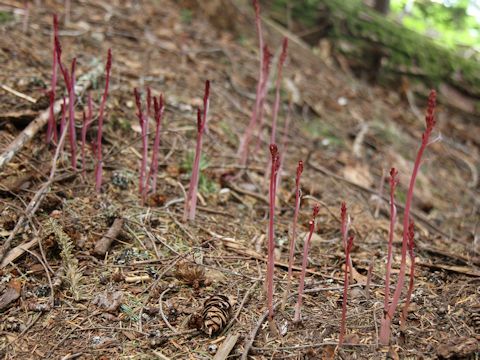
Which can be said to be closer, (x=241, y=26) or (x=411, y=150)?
(x=411, y=150)

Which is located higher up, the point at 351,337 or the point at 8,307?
the point at 351,337

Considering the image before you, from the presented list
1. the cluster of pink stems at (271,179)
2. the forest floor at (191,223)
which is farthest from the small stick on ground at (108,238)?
the cluster of pink stems at (271,179)

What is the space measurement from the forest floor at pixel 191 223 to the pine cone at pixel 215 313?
1.7 inches

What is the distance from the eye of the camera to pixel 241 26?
521cm

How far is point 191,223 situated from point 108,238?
46 cm

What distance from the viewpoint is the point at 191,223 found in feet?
7.63

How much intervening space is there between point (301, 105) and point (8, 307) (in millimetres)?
3363

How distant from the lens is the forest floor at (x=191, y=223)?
1.63m

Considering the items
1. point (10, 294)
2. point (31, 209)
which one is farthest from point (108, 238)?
point (10, 294)

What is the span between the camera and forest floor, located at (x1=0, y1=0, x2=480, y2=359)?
1.63 metres

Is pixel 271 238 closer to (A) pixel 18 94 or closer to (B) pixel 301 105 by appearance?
(A) pixel 18 94

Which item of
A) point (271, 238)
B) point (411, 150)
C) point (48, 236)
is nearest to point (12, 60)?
point (48, 236)

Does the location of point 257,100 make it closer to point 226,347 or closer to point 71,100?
point 71,100

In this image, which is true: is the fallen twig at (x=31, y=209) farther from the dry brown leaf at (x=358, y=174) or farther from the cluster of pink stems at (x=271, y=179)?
the dry brown leaf at (x=358, y=174)
